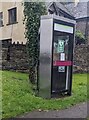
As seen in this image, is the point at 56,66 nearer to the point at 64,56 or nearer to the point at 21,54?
the point at 64,56

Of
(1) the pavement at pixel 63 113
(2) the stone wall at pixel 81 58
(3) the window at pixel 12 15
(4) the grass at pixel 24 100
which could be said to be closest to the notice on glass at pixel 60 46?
(4) the grass at pixel 24 100

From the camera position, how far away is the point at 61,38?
9.24 metres

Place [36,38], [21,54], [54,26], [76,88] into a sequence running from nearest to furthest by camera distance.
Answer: [54,26] → [36,38] → [76,88] → [21,54]

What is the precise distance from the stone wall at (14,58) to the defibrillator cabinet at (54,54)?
16.3 ft

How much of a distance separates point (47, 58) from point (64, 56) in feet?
2.85

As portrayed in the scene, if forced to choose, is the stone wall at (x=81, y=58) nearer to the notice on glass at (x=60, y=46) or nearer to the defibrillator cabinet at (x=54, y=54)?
the defibrillator cabinet at (x=54, y=54)

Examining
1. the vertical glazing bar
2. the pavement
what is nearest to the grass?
the pavement

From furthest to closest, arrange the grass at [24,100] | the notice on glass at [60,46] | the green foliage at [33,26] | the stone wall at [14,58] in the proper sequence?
the stone wall at [14,58] → the green foliage at [33,26] → the notice on glass at [60,46] → the grass at [24,100]

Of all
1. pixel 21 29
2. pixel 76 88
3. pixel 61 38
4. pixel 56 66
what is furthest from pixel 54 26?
pixel 21 29

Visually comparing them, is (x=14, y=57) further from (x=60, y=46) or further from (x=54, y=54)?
(x=54, y=54)

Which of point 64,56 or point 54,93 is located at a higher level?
point 64,56

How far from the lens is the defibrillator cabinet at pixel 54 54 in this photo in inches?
344

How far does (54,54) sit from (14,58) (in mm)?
5761

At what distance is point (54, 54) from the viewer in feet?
29.6
